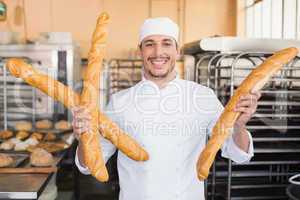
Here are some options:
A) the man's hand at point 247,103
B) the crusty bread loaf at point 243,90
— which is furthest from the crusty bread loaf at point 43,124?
the man's hand at point 247,103

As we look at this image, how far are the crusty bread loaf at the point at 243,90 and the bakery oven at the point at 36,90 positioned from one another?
246cm

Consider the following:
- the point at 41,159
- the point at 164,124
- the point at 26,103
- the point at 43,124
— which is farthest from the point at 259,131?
the point at 26,103

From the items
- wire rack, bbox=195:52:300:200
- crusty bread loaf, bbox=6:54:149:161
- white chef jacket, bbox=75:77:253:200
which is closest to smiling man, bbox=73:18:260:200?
white chef jacket, bbox=75:77:253:200

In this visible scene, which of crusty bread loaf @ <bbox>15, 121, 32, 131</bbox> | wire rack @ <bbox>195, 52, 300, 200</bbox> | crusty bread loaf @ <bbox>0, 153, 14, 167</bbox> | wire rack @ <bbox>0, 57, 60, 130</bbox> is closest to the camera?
crusty bread loaf @ <bbox>0, 153, 14, 167</bbox>

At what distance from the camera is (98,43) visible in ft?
3.65

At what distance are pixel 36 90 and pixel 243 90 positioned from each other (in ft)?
8.76

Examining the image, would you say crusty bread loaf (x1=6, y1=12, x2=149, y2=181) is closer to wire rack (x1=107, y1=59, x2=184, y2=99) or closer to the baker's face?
the baker's face

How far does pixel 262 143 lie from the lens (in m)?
2.38

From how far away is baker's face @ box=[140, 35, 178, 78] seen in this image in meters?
1.48

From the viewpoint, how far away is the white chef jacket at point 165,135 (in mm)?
1541

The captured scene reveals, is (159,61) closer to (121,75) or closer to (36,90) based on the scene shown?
(36,90)

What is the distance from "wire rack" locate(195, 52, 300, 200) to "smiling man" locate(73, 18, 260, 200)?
560 millimetres

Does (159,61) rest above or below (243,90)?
above

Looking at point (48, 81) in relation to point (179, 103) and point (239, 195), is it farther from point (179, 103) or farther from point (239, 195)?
point (239, 195)
